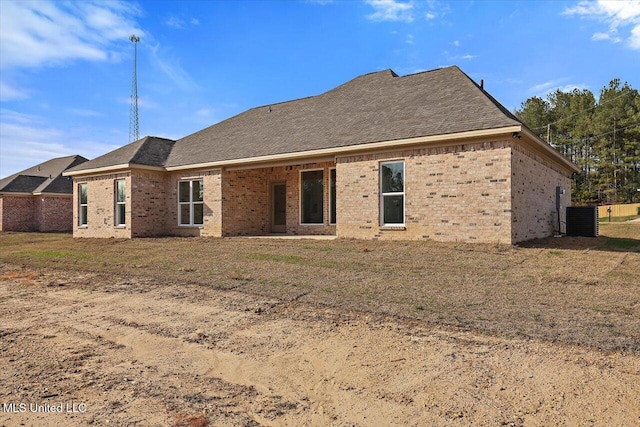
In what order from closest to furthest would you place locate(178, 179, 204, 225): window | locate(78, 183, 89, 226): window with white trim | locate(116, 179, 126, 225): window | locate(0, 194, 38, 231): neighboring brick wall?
locate(178, 179, 204, 225): window < locate(116, 179, 126, 225): window < locate(78, 183, 89, 226): window with white trim < locate(0, 194, 38, 231): neighboring brick wall

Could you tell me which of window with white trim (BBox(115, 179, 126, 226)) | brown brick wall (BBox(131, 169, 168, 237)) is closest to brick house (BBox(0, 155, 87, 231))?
window with white trim (BBox(115, 179, 126, 226))

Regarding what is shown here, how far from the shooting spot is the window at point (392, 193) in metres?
12.1

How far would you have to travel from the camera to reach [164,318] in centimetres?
591

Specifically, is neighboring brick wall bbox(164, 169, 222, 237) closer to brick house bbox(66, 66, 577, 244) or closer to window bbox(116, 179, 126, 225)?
brick house bbox(66, 66, 577, 244)

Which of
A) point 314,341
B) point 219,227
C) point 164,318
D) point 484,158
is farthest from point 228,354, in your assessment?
point 219,227

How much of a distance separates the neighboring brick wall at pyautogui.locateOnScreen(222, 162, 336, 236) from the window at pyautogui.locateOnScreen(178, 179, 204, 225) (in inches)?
53.4

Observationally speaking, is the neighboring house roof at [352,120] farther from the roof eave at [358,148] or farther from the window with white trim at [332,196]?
the window with white trim at [332,196]

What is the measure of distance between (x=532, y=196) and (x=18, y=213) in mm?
31318

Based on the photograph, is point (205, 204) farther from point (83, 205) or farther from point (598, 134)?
point (598, 134)

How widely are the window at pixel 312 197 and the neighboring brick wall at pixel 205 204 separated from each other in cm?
320

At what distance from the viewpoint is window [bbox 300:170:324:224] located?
52.4ft

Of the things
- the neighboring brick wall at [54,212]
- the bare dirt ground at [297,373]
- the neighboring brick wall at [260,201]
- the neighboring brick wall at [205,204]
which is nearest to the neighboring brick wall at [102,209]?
the neighboring brick wall at [205,204]

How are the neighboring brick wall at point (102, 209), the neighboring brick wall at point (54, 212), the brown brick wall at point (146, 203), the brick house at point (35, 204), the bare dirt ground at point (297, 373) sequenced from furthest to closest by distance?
the neighboring brick wall at point (54, 212) → the brick house at point (35, 204) → the neighboring brick wall at point (102, 209) → the brown brick wall at point (146, 203) → the bare dirt ground at point (297, 373)

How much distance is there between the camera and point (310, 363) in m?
4.13
